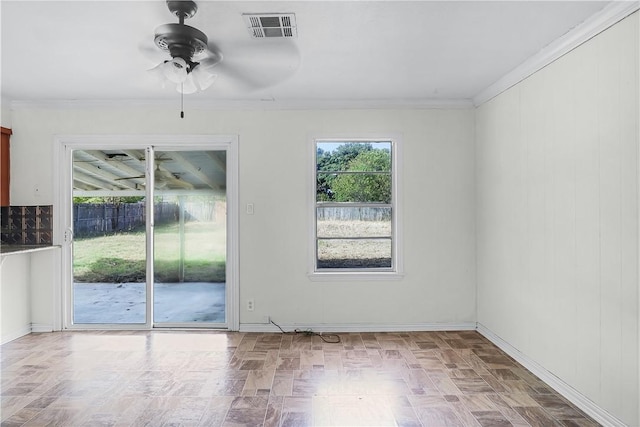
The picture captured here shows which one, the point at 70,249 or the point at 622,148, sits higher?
the point at 622,148

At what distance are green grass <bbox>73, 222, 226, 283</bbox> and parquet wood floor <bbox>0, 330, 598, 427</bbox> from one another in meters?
0.68

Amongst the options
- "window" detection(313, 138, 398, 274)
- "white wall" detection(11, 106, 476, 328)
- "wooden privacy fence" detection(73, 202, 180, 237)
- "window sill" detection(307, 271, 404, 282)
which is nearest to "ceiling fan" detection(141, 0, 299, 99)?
"white wall" detection(11, 106, 476, 328)

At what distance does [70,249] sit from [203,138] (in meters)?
1.94

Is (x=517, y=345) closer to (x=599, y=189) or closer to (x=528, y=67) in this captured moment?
(x=599, y=189)

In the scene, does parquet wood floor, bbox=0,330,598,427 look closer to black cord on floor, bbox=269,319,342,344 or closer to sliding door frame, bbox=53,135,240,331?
black cord on floor, bbox=269,319,342,344

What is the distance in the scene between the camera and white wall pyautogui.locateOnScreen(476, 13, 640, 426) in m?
2.26

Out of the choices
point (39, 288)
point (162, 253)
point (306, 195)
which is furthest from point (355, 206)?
point (39, 288)

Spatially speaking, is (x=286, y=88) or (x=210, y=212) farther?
(x=210, y=212)

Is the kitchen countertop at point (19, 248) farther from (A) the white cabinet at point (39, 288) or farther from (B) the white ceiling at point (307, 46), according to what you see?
(B) the white ceiling at point (307, 46)

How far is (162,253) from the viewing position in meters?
4.48

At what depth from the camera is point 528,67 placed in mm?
3217

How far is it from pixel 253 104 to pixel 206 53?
159cm

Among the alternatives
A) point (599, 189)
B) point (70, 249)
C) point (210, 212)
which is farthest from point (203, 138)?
point (599, 189)

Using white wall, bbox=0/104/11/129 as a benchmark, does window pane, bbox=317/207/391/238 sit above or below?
below
